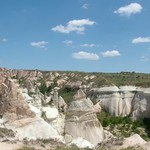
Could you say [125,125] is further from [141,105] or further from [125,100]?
[125,100]

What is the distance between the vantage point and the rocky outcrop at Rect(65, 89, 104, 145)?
27.1 meters

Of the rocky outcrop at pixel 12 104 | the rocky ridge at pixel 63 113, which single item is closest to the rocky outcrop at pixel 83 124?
the rocky ridge at pixel 63 113

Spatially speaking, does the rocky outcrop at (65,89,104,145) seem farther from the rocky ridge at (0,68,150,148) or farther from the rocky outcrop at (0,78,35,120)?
the rocky outcrop at (0,78,35,120)

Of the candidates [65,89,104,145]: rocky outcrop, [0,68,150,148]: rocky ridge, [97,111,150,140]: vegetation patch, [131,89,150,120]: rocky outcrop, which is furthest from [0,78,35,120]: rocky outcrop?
[131,89,150,120]: rocky outcrop

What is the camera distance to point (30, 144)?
50.5ft

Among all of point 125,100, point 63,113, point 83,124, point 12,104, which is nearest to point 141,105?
point 125,100

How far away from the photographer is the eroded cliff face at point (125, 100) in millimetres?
47562

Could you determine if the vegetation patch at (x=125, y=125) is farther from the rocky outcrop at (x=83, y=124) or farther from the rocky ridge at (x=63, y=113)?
the rocky outcrop at (x=83, y=124)

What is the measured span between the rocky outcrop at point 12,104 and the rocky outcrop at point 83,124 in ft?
22.0

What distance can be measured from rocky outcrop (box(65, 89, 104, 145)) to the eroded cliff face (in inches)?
744

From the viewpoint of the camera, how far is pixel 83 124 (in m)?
27.7

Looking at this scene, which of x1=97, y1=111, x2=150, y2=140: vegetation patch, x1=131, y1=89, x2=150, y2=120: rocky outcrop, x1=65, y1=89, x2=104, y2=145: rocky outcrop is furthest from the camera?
x1=131, y1=89, x2=150, y2=120: rocky outcrop

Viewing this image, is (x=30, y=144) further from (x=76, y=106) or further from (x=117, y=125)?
(x=117, y=125)

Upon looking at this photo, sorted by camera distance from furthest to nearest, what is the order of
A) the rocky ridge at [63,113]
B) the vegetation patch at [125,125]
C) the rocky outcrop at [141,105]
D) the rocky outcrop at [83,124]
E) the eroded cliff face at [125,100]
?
the eroded cliff face at [125,100]
the rocky outcrop at [141,105]
the vegetation patch at [125,125]
the rocky outcrop at [83,124]
the rocky ridge at [63,113]
